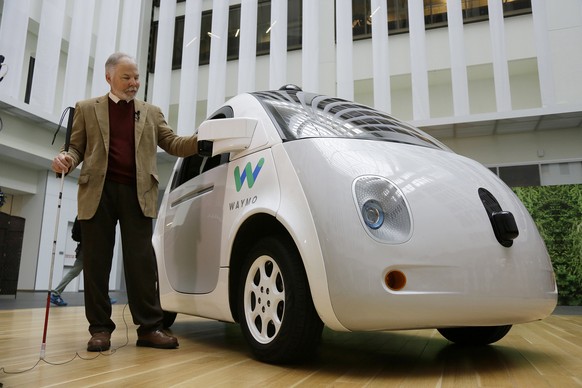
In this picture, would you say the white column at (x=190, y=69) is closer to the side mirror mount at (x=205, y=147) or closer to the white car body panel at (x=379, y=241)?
the side mirror mount at (x=205, y=147)

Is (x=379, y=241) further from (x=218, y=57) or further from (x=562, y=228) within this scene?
(x=218, y=57)

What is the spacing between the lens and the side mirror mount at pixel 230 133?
221 centimetres

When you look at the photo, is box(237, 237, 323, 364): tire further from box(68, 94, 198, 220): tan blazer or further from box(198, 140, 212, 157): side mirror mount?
box(68, 94, 198, 220): tan blazer

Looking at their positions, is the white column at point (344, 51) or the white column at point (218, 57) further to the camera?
the white column at point (218, 57)

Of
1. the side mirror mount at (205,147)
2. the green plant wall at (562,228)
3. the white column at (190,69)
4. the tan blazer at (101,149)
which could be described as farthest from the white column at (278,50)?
the side mirror mount at (205,147)

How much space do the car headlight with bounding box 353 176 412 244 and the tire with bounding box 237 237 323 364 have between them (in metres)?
0.32

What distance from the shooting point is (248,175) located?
7.09ft

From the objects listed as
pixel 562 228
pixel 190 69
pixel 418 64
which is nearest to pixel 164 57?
pixel 190 69

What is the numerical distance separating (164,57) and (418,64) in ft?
19.8

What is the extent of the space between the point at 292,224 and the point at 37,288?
10.7 metres

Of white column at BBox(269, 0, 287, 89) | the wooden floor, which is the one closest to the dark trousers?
the wooden floor

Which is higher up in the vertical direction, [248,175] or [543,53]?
[543,53]

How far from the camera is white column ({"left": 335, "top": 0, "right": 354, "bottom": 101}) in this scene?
30.6ft

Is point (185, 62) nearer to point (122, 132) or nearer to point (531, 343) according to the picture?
point (122, 132)
